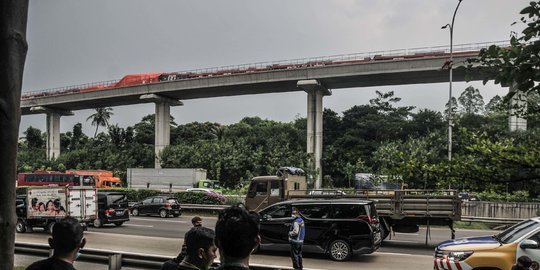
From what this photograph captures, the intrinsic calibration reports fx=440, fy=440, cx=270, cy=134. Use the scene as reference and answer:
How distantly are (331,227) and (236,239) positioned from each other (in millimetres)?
11367

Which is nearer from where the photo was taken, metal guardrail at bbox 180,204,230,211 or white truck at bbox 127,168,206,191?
metal guardrail at bbox 180,204,230,211

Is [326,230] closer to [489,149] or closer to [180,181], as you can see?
[489,149]

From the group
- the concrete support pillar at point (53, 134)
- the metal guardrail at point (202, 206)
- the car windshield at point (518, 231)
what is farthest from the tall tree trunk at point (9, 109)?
the concrete support pillar at point (53, 134)

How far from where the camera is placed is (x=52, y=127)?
73438mm

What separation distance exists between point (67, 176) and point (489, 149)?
44.1 m

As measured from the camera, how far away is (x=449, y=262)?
855 cm

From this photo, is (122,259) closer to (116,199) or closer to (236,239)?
(236,239)

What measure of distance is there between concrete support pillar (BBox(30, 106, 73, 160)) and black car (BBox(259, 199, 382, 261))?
224 feet

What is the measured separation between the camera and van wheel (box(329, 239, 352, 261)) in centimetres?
1342

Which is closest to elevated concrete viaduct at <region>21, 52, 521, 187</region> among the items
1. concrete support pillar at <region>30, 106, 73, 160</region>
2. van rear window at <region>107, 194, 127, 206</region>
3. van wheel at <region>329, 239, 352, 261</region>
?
concrete support pillar at <region>30, 106, 73, 160</region>

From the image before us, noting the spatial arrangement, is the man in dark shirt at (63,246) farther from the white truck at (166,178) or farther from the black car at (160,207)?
the white truck at (166,178)

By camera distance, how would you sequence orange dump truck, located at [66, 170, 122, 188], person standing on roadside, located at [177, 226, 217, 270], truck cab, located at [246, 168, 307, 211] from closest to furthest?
person standing on roadside, located at [177, 226, 217, 270], truck cab, located at [246, 168, 307, 211], orange dump truck, located at [66, 170, 122, 188]

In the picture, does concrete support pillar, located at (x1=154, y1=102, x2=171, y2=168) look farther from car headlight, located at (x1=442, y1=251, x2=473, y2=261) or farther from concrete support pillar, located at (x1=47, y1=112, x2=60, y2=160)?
car headlight, located at (x1=442, y1=251, x2=473, y2=261)

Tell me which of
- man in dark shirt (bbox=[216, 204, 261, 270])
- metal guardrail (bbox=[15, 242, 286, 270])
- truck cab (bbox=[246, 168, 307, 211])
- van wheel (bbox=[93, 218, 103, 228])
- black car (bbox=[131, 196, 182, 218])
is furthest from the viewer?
black car (bbox=[131, 196, 182, 218])
